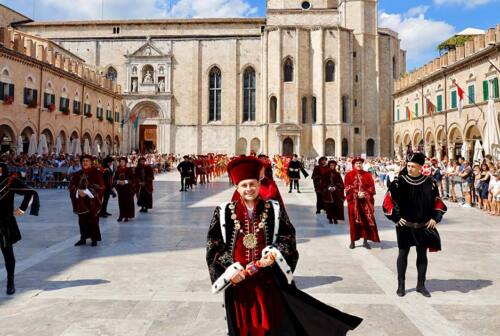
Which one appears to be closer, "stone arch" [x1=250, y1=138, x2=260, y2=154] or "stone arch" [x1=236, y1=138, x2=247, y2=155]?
"stone arch" [x1=250, y1=138, x2=260, y2=154]

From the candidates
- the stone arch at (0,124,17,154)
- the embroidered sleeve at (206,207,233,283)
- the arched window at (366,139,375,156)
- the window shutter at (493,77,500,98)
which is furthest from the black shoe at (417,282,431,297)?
the arched window at (366,139,375,156)

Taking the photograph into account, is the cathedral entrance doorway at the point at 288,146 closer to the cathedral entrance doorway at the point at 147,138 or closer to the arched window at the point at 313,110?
the arched window at the point at 313,110

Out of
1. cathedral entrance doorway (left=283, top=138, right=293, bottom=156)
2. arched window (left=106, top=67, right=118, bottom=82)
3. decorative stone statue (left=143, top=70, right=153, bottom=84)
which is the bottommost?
cathedral entrance doorway (left=283, top=138, right=293, bottom=156)

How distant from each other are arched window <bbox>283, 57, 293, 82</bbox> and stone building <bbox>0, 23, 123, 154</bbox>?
1964 cm

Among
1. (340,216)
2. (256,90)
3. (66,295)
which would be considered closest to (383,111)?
(256,90)

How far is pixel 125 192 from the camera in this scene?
35.4 feet

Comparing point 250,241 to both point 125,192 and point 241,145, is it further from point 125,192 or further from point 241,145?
point 241,145

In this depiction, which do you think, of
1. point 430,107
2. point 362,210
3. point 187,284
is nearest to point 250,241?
point 187,284

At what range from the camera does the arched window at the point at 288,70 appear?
46.5 metres

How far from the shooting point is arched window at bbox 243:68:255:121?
162 feet

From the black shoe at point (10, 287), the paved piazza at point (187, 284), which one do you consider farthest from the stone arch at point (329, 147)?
the black shoe at point (10, 287)

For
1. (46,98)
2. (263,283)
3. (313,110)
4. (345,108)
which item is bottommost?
(263,283)

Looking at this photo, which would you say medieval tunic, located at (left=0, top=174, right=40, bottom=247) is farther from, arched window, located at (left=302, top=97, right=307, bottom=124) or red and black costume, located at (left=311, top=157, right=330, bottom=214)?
arched window, located at (left=302, top=97, right=307, bottom=124)

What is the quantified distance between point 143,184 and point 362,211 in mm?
7053
